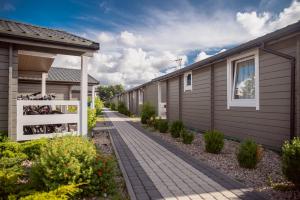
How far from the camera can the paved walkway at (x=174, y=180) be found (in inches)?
146

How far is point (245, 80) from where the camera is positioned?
8016 millimetres

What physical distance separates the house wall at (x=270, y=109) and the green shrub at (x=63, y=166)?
17.6 feet

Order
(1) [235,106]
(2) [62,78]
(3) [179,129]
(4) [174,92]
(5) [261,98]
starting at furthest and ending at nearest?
(2) [62,78] → (4) [174,92] → (3) [179,129] → (1) [235,106] → (5) [261,98]

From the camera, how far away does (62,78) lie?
59.4ft

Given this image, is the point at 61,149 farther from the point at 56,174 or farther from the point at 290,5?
the point at 290,5

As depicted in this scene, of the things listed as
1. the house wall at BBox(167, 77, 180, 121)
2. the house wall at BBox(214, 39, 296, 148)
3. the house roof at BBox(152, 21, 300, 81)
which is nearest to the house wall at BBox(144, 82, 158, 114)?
the house wall at BBox(167, 77, 180, 121)

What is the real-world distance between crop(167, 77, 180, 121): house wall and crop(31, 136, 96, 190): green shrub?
10802mm

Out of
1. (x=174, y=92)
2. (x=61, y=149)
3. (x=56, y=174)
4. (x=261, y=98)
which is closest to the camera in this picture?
(x=56, y=174)

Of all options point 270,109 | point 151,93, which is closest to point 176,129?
point 270,109

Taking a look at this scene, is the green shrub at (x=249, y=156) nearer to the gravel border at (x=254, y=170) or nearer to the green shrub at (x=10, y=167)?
the gravel border at (x=254, y=170)

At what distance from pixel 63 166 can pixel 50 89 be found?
16269 mm

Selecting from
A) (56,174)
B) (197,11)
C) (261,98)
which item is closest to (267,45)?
(261,98)

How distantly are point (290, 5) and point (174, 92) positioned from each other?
28.6 feet

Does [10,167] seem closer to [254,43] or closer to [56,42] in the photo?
[56,42]
